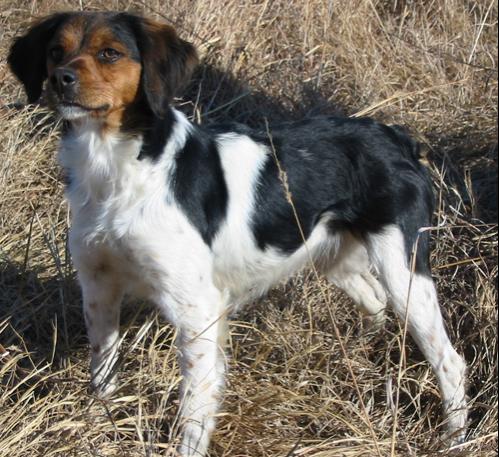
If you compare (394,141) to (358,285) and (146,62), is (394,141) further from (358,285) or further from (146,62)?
(146,62)

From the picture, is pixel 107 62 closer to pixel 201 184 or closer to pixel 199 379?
pixel 201 184

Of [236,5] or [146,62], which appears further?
[236,5]

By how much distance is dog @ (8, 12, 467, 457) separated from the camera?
3.23 m

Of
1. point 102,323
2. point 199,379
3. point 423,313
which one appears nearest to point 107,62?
point 102,323

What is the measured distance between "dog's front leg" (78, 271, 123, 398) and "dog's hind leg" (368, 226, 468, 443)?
3.61ft

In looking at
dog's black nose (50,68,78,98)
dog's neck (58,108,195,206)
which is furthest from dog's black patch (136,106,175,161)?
dog's black nose (50,68,78,98)

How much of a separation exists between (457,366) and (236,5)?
124 inches

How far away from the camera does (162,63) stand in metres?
3.25

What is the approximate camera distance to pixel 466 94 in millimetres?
6125

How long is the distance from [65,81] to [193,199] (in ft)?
2.06

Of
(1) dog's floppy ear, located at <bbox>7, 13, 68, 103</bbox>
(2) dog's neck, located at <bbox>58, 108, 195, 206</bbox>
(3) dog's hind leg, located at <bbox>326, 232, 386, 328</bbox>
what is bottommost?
(3) dog's hind leg, located at <bbox>326, 232, 386, 328</bbox>

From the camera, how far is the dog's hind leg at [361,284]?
4172 mm

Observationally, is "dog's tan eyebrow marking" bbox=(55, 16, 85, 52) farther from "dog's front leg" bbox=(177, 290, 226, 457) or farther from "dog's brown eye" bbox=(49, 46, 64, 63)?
"dog's front leg" bbox=(177, 290, 226, 457)

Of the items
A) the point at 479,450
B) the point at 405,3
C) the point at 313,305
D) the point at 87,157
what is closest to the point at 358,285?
the point at 313,305
